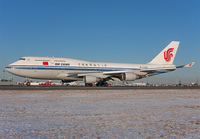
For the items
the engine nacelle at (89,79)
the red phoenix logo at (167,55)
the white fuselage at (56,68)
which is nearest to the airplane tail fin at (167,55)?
the red phoenix logo at (167,55)

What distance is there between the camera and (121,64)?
36250mm

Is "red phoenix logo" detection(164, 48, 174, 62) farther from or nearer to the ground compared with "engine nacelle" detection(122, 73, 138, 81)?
farther from the ground

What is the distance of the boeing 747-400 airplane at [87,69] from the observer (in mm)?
29828

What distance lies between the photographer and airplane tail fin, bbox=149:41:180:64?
39.3 meters

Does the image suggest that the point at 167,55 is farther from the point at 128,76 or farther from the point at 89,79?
the point at 89,79

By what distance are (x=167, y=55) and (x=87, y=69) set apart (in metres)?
16.7

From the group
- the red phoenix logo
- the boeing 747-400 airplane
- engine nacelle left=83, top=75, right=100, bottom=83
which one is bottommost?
engine nacelle left=83, top=75, right=100, bottom=83

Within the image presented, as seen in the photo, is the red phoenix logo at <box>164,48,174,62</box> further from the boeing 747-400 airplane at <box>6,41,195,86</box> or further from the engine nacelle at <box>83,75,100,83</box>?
the engine nacelle at <box>83,75,100,83</box>

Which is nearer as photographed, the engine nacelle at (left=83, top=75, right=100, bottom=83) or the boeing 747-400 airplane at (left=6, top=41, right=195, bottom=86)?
the boeing 747-400 airplane at (left=6, top=41, right=195, bottom=86)

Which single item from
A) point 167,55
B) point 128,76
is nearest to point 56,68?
point 128,76

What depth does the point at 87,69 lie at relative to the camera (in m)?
32.7

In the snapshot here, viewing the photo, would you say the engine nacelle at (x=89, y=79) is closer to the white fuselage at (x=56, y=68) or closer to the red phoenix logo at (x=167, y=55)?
the white fuselage at (x=56, y=68)

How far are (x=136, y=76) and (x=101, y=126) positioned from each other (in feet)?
98.6

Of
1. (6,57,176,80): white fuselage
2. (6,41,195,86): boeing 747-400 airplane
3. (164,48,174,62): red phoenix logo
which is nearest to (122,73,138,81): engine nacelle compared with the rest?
(6,41,195,86): boeing 747-400 airplane
